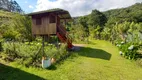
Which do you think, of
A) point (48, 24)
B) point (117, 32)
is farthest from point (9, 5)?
point (48, 24)

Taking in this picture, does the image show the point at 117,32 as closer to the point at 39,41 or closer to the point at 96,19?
the point at 39,41

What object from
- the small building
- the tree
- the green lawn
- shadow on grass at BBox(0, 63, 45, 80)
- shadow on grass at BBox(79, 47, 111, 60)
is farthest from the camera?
the tree

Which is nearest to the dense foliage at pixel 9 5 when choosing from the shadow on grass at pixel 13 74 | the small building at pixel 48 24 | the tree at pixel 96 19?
the tree at pixel 96 19

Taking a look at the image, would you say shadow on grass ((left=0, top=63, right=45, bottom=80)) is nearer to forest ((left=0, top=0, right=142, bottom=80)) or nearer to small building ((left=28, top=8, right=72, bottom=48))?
forest ((left=0, top=0, right=142, bottom=80))

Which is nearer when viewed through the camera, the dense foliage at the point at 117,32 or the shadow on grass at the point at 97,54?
the shadow on grass at the point at 97,54

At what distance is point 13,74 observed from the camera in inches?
367

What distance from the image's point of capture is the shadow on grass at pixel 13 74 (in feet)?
28.8

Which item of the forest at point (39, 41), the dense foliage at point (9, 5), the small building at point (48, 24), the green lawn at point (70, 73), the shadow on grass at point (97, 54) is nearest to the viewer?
the green lawn at point (70, 73)

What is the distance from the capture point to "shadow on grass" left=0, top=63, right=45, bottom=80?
8766 millimetres

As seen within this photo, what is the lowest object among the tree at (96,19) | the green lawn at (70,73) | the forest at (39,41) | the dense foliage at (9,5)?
the green lawn at (70,73)

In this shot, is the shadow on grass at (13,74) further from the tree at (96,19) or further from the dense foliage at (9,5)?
the dense foliage at (9,5)

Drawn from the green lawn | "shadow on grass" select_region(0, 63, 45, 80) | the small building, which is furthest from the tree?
"shadow on grass" select_region(0, 63, 45, 80)

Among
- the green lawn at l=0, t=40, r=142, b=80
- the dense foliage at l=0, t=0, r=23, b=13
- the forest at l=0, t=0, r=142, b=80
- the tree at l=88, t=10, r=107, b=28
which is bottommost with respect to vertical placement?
the green lawn at l=0, t=40, r=142, b=80

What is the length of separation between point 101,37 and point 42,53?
91.6 feet
